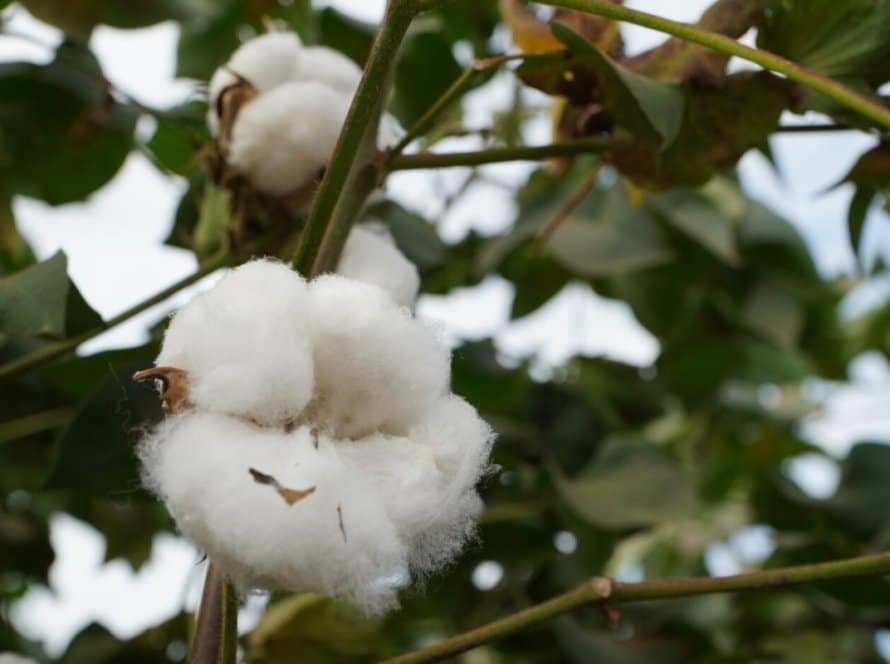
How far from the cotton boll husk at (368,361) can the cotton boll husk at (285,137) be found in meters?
0.27

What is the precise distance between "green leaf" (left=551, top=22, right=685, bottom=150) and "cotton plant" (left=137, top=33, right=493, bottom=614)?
22 centimetres

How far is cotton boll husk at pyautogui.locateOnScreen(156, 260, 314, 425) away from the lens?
1.51ft

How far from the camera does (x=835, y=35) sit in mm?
698

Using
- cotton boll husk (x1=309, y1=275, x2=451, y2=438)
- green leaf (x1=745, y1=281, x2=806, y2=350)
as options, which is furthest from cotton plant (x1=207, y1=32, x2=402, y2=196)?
green leaf (x1=745, y1=281, x2=806, y2=350)

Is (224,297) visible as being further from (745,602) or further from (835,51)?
(745,602)

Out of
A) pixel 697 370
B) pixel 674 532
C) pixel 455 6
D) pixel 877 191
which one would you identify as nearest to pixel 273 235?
pixel 877 191

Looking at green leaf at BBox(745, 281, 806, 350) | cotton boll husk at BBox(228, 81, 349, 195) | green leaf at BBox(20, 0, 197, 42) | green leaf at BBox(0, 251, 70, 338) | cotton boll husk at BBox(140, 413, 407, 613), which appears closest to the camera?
cotton boll husk at BBox(140, 413, 407, 613)

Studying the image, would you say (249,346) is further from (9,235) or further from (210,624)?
(9,235)

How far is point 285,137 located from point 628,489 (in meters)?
0.52

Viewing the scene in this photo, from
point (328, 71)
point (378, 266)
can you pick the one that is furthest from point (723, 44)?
point (328, 71)

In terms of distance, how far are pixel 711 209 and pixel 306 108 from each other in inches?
25.5

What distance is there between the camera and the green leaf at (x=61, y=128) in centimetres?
99

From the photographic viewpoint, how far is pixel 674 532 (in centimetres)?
167

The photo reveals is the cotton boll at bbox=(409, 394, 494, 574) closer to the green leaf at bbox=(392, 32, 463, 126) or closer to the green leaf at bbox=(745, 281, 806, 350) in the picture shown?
the green leaf at bbox=(392, 32, 463, 126)
